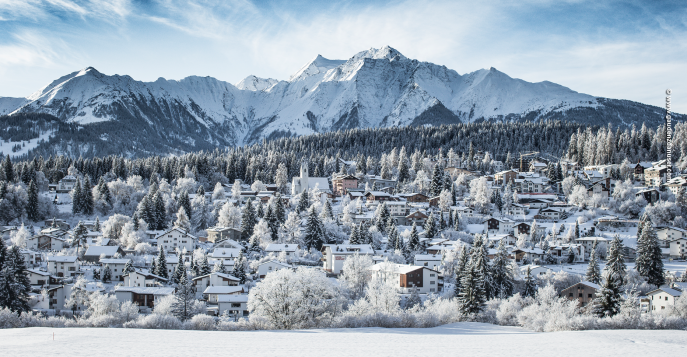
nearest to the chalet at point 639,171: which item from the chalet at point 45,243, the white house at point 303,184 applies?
the white house at point 303,184

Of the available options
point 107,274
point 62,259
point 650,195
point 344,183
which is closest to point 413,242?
point 107,274

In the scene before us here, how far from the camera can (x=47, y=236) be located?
3044 inches

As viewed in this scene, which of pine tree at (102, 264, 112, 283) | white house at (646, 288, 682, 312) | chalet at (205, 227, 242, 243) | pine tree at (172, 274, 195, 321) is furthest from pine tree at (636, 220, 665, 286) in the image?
pine tree at (102, 264, 112, 283)

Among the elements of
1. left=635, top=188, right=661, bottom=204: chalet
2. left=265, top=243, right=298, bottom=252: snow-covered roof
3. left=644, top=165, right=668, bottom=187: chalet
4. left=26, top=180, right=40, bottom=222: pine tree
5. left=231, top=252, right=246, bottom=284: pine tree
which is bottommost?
left=231, top=252, right=246, bottom=284: pine tree

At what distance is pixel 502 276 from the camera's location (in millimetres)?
52375

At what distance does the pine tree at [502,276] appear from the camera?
168ft

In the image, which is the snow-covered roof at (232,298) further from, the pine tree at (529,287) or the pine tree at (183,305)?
the pine tree at (529,287)

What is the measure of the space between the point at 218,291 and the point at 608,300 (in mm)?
35254

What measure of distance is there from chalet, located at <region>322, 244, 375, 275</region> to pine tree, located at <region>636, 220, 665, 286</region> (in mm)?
31113

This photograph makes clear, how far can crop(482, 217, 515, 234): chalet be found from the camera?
8156 cm

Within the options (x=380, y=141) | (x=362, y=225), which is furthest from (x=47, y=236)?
(x=380, y=141)

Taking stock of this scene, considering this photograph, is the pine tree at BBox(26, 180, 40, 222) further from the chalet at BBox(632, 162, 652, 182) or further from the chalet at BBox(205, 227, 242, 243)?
the chalet at BBox(632, 162, 652, 182)

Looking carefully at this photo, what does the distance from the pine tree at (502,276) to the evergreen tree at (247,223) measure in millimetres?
41879

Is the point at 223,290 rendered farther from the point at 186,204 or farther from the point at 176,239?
the point at 186,204
